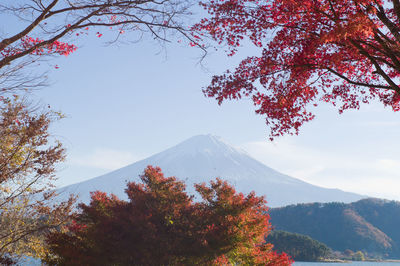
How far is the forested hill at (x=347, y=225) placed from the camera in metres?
77.1

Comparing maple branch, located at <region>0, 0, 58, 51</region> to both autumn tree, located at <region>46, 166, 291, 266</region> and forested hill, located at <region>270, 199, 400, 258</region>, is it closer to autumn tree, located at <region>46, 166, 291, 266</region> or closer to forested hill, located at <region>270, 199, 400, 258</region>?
autumn tree, located at <region>46, 166, 291, 266</region>

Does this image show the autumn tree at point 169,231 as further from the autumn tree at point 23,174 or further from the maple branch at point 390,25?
the maple branch at point 390,25

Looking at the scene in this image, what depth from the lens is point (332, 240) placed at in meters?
76.2

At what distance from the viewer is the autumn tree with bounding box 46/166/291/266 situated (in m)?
11.3

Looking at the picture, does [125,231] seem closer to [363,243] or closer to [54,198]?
[54,198]

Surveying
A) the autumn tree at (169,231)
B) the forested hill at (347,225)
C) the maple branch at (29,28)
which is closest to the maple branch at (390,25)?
the maple branch at (29,28)

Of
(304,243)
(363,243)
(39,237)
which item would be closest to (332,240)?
(363,243)

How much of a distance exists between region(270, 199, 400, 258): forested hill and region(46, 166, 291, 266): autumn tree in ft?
221

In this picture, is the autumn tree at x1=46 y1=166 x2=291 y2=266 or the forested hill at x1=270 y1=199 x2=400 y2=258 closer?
the autumn tree at x1=46 y1=166 x2=291 y2=266

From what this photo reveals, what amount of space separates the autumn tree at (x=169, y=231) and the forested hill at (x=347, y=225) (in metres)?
67.3

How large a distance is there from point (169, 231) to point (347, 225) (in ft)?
245

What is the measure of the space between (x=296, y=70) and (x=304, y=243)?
2398 inches

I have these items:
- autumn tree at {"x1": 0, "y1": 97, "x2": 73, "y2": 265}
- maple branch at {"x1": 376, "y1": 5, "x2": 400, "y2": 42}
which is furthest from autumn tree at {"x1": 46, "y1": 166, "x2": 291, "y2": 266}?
maple branch at {"x1": 376, "y1": 5, "x2": 400, "y2": 42}

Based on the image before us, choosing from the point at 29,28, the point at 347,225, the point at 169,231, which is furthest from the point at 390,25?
the point at 347,225
